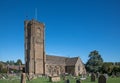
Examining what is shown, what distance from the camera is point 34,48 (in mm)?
65000

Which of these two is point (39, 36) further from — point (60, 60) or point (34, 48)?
point (60, 60)

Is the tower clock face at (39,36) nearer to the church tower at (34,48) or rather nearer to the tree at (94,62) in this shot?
the church tower at (34,48)

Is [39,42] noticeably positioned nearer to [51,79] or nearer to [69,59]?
[69,59]

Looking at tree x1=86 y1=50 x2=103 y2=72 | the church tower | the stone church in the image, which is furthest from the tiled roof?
tree x1=86 y1=50 x2=103 y2=72

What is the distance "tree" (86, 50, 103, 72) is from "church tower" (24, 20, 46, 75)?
20.8 m

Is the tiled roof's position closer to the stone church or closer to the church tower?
the stone church

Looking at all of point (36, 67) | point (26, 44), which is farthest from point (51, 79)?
point (26, 44)

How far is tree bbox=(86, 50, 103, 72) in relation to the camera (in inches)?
2982

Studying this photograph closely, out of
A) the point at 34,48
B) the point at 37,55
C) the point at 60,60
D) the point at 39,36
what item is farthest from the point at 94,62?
the point at 34,48

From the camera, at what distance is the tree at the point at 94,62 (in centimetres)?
7575

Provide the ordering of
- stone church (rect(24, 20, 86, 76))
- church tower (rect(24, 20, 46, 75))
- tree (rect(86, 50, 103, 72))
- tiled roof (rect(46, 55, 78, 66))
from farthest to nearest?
1. tree (rect(86, 50, 103, 72))
2. tiled roof (rect(46, 55, 78, 66))
3. stone church (rect(24, 20, 86, 76))
4. church tower (rect(24, 20, 46, 75))

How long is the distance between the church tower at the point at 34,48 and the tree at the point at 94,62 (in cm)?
2077

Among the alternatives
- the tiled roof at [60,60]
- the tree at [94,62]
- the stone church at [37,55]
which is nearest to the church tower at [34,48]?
the stone church at [37,55]

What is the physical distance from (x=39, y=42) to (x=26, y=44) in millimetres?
4456
